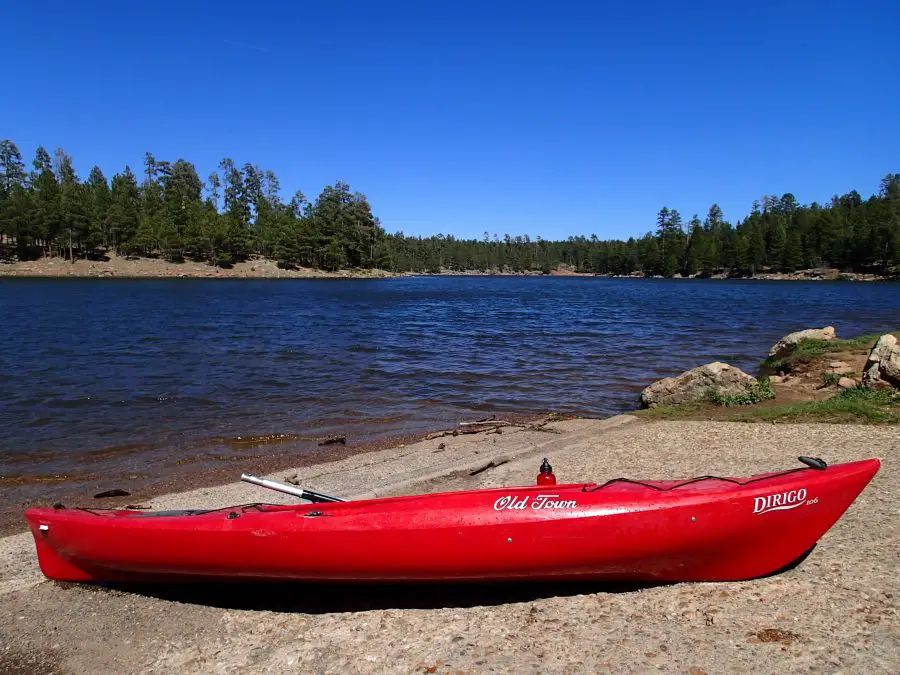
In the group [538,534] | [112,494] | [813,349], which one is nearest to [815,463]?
[538,534]

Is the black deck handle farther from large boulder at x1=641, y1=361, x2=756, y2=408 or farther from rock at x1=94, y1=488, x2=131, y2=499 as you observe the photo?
rock at x1=94, y1=488, x2=131, y2=499

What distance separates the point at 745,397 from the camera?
40.0ft

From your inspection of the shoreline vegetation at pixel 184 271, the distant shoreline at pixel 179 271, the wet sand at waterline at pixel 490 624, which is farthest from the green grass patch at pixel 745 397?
the distant shoreline at pixel 179 271

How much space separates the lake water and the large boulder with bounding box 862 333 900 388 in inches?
215

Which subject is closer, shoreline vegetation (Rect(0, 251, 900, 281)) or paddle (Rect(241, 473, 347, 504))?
paddle (Rect(241, 473, 347, 504))

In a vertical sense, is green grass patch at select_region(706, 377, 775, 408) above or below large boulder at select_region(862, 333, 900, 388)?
below

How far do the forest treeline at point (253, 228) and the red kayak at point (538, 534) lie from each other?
99.0 metres

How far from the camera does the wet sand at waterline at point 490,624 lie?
12.1 ft

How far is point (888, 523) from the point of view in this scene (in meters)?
5.25

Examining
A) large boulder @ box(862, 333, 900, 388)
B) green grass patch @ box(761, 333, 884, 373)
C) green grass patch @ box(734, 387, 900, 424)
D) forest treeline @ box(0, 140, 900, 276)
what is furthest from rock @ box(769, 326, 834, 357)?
forest treeline @ box(0, 140, 900, 276)

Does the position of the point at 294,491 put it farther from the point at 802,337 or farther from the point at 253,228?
the point at 253,228

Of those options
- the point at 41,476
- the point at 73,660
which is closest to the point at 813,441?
the point at 73,660

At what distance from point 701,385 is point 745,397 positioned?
102cm

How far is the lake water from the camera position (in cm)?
1134
